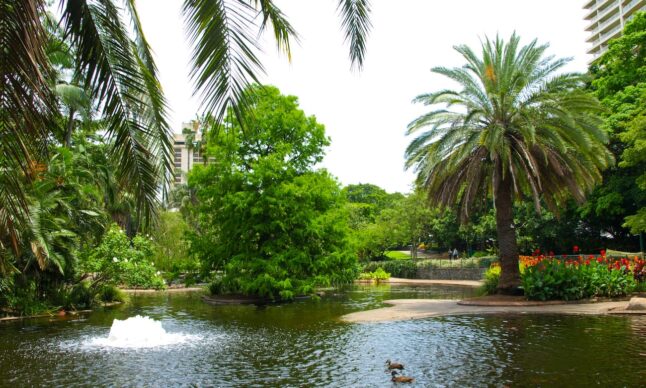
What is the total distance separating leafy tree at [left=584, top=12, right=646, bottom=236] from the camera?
33.1 meters

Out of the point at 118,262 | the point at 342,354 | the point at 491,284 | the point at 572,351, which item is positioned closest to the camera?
the point at 572,351

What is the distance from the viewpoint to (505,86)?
20156mm

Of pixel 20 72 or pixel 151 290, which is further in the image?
pixel 151 290

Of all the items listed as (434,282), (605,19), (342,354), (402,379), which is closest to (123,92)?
(402,379)

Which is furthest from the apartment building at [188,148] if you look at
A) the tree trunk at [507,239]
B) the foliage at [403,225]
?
the foliage at [403,225]

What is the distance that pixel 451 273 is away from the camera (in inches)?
1738

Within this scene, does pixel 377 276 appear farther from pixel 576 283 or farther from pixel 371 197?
pixel 371 197

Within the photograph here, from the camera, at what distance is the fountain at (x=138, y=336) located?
13.2m

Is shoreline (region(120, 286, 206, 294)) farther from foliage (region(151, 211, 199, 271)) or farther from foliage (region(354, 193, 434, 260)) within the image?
foliage (region(354, 193, 434, 260))

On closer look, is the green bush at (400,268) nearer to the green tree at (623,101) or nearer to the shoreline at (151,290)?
the green tree at (623,101)

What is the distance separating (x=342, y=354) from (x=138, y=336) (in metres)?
5.85

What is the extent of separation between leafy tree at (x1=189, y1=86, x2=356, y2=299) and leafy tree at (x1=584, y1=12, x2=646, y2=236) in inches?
668

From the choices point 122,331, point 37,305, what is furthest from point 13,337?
point 37,305

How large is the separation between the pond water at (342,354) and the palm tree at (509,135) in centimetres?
584
